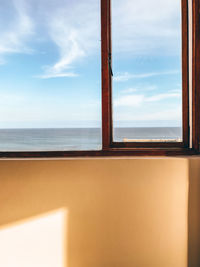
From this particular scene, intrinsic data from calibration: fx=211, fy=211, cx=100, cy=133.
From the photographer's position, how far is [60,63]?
5.70 feet

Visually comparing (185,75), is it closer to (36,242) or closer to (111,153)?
(111,153)

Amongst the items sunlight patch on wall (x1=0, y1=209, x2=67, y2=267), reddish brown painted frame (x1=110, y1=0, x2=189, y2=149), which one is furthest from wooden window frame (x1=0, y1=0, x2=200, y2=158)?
sunlight patch on wall (x1=0, y1=209, x2=67, y2=267)

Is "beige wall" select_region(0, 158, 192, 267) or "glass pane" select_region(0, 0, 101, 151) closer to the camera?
"beige wall" select_region(0, 158, 192, 267)

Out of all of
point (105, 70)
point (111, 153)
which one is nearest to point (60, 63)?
point (105, 70)

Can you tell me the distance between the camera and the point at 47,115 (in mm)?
2049

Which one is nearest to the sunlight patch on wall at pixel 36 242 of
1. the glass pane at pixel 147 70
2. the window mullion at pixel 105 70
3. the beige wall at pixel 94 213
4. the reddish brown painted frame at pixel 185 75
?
the beige wall at pixel 94 213

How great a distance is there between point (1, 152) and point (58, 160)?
34 centimetres

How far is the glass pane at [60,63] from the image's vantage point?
4.02ft

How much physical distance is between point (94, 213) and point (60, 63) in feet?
4.02

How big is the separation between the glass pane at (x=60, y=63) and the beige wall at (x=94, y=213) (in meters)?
0.18

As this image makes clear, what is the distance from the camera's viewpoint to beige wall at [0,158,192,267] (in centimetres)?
106

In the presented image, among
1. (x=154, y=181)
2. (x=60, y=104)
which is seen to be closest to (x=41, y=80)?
(x=60, y=104)

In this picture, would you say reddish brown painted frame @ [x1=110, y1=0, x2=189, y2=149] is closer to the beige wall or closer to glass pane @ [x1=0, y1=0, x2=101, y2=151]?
the beige wall

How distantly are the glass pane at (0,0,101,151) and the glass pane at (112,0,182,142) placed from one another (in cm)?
13
